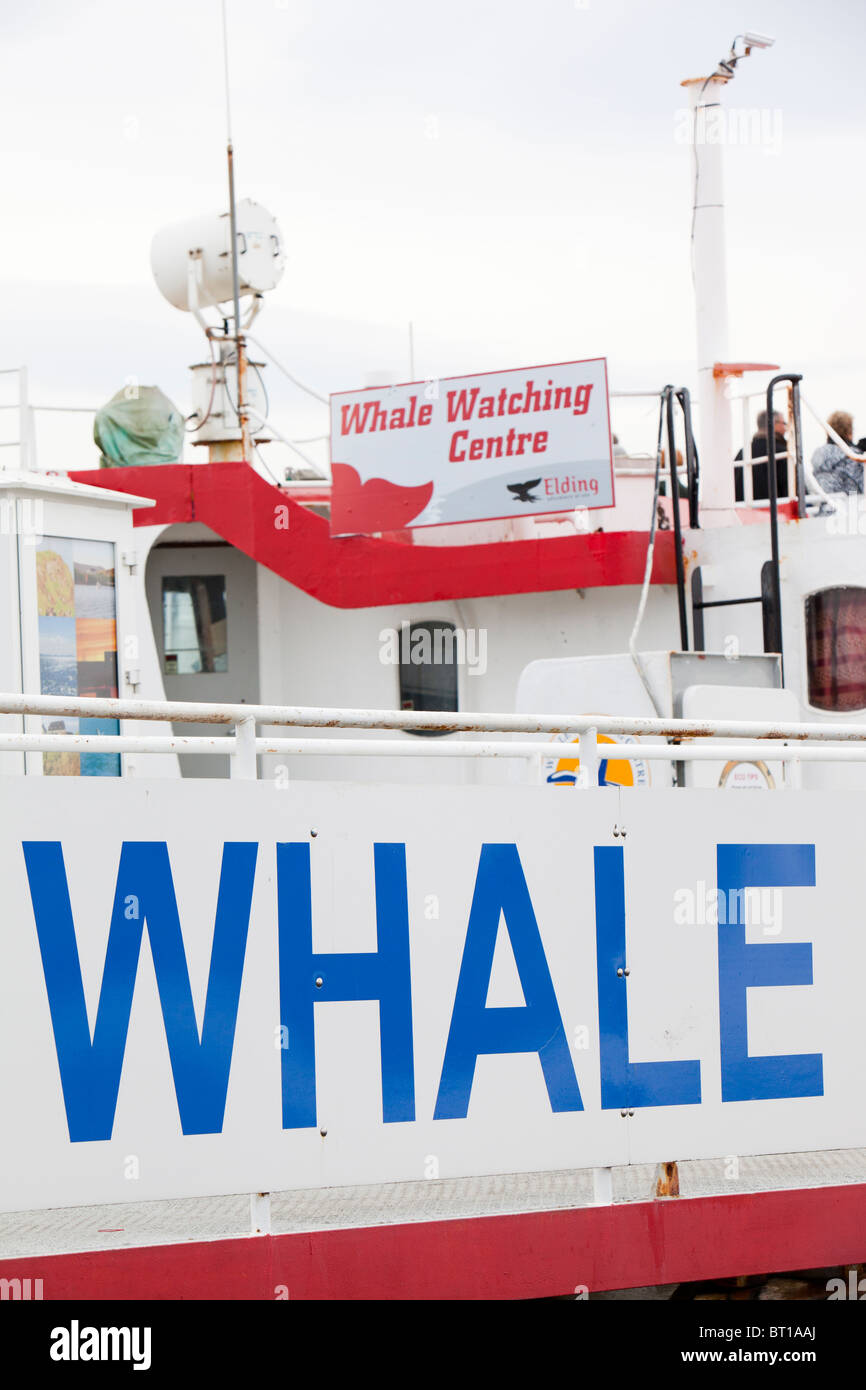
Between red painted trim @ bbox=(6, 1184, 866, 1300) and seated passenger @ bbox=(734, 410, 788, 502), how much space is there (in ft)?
24.3

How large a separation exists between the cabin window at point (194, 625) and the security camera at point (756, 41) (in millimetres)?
5253

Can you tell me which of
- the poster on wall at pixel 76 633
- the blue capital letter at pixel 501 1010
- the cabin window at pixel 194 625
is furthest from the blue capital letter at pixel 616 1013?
the cabin window at pixel 194 625

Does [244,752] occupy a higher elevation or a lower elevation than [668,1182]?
higher

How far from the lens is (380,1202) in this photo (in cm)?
413

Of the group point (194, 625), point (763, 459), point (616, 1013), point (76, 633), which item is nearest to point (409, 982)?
point (616, 1013)

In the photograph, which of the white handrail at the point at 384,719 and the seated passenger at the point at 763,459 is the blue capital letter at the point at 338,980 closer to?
the white handrail at the point at 384,719

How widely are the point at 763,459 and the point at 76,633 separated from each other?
5.36 meters

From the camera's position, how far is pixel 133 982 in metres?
3.69

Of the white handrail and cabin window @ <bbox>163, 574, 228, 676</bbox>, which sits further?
cabin window @ <bbox>163, 574, 228, 676</bbox>

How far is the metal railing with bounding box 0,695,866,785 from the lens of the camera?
144 inches

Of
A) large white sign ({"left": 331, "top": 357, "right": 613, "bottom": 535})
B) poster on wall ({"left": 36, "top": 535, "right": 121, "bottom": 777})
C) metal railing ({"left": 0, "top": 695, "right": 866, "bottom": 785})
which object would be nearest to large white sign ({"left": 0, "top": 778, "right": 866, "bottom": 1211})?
metal railing ({"left": 0, "top": 695, "right": 866, "bottom": 785})

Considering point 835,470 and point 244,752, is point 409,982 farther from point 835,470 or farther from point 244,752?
point 835,470

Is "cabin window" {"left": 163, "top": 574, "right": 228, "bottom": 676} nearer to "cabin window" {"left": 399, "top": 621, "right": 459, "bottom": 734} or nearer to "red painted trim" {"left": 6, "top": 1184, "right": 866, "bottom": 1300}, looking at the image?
"cabin window" {"left": 399, "top": 621, "right": 459, "bottom": 734}
